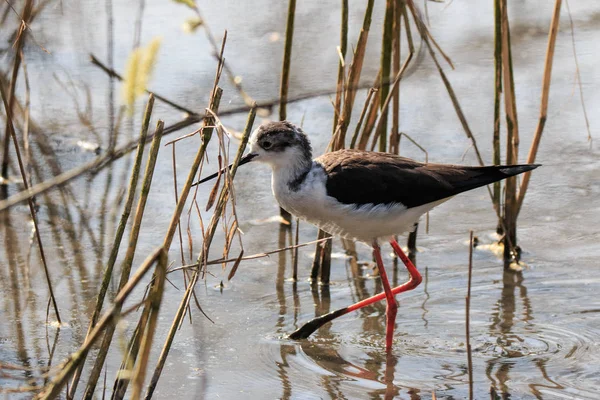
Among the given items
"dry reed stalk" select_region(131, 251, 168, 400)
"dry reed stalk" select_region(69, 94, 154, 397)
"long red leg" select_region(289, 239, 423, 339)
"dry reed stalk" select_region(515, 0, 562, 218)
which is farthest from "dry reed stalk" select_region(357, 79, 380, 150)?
"dry reed stalk" select_region(131, 251, 168, 400)

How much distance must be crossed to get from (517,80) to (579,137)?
1117 mm

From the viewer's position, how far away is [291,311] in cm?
459

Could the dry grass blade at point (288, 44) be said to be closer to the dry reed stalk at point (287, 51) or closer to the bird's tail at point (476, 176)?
the dry reed stalk at point (287, 51)

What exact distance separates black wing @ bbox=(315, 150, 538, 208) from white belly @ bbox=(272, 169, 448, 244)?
4 centimetres

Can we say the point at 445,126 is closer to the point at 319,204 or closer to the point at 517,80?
the point at 517,80

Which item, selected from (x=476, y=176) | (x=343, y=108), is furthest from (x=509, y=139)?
(x=343, y=108)

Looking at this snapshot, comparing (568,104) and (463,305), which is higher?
(568,104)

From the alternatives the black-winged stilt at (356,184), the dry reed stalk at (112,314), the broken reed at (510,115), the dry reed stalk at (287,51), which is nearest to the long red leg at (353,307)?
the black-winged stilt at (356,184)

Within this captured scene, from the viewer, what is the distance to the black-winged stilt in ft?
14.3

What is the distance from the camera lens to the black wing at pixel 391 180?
438cm

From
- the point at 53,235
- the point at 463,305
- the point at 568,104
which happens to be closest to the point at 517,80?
the point at 568,104

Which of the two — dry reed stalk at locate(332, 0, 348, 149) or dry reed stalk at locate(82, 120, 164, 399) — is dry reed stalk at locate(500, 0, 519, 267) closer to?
dry reed stalk at locate(332, 0, 348, 149)

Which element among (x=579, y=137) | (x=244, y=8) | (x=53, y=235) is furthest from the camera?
(x=244, y=8)

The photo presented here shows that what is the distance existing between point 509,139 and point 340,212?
1.12 meters
